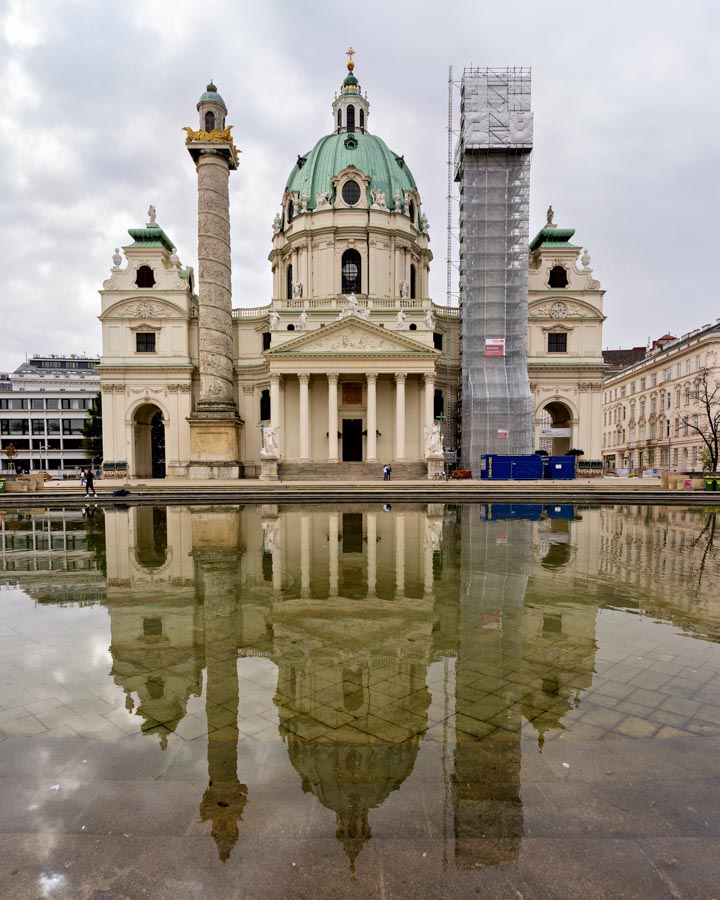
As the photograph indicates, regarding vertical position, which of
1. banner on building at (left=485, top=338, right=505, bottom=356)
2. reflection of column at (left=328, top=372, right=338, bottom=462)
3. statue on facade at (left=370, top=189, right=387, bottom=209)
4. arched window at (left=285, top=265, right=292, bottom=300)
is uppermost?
statue on facade at (left=370, top=189, right=387, bottom=209)

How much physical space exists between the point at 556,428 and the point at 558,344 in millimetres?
7617

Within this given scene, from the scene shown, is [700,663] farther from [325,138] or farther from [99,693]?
[325,138]

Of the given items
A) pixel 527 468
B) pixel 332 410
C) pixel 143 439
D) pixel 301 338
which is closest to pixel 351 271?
pixel 301 338

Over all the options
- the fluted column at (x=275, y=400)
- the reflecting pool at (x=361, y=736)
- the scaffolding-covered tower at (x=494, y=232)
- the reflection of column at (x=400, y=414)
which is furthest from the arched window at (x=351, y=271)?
the reflecting pool at (x=361, y=736)

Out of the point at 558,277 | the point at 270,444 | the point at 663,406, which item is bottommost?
the point at 270,444

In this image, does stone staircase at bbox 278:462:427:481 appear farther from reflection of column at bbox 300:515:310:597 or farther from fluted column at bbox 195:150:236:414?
reflection of column at bbox 300:515:310:597

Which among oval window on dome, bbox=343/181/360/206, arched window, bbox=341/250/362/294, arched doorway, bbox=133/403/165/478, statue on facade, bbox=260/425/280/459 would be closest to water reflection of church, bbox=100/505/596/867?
statue on facade, bbox=260/425/280/459

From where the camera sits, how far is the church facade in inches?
1542

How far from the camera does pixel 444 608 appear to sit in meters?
7.45

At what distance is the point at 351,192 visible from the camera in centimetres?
4922

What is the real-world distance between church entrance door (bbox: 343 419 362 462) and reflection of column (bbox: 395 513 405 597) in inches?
1057

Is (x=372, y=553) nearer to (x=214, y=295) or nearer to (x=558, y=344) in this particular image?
(x=214, y=295)

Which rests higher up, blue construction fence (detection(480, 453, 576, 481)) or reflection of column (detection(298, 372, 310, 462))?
reflection of column (detection(298, 372, 310, 462))

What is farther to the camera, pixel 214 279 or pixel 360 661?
pixel 214 279
